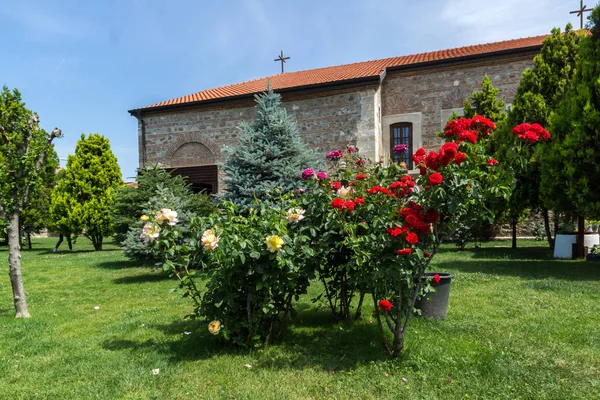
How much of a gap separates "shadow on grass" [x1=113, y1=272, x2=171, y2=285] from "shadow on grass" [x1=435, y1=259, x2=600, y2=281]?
592 centimetres

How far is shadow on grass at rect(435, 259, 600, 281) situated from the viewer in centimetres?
711

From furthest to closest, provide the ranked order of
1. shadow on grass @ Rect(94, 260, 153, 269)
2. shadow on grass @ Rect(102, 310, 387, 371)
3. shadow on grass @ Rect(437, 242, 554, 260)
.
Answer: shadow on grass @ Rect(94, 260, 153, 269) < shadow on grass @ Rect(437, 242, 554, 260) < shadow on grass @ Rect(102, 310, 387, 371)

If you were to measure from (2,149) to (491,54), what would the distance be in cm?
1406

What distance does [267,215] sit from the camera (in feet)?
11.9

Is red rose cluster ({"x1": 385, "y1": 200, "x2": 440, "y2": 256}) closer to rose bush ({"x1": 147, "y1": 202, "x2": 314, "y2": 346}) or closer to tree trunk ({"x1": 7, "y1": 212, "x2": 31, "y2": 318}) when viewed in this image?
rose bush ({"x1": 147, "y1": 202, "x2": 314, "y2": 346})

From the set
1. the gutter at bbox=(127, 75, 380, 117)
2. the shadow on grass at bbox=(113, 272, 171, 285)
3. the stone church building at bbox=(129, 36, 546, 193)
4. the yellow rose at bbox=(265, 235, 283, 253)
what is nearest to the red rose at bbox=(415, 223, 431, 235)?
the yellow rose at bbox=(265, 235, 283, 253)

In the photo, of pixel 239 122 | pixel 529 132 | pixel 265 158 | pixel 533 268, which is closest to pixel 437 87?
pixel 239 122

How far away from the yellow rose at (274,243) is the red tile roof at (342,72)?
38.6ft

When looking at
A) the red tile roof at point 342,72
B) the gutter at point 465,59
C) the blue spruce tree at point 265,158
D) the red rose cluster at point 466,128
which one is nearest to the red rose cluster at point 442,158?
the red rose cluster at point 466,128

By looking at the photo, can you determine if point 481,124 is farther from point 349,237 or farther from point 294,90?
point 294,90

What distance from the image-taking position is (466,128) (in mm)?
3027

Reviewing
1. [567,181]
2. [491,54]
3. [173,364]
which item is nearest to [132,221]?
[173,364]

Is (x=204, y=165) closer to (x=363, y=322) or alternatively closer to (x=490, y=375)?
(x=363, y=322)

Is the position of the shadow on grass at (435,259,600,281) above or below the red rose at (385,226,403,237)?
below
